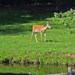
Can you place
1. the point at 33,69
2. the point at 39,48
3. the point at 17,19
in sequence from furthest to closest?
1. the point at 17,19
2. the point at 39,48
3. the point at 33,69

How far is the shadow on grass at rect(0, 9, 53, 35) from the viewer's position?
39319 millimetres

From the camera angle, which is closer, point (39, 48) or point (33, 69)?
point (33, 69)

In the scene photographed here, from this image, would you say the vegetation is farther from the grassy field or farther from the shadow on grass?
the shadow on grass

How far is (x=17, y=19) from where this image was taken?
5028cm

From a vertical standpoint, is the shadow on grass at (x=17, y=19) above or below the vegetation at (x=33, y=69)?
above

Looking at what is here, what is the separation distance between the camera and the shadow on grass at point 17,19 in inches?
1548

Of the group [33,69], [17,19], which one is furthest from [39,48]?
[17,19]

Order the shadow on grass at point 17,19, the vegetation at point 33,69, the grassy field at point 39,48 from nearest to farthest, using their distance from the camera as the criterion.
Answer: the vegetation at point 33,69
the grassy field at point 39,48
the shadow on grass at point 17,19

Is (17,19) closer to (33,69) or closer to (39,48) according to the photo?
(39,48)

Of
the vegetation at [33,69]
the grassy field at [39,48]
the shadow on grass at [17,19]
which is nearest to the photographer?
the vegetation at [33,69]

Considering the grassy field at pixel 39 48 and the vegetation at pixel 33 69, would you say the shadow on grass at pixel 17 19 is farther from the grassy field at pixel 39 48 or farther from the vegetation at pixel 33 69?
the vegetation at pixel 33 69

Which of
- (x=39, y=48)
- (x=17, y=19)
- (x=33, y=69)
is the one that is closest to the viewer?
(x=33, y=69)

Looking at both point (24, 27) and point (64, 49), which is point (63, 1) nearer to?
point (24, 27)

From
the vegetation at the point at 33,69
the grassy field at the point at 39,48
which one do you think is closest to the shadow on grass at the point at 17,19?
the grassy field at the point at 39,48
